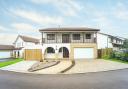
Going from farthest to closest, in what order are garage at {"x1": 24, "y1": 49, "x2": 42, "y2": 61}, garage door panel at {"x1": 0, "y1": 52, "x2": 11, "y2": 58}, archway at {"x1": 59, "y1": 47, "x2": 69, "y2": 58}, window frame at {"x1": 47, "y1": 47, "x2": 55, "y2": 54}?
garage door panel at {"x1": 0, "y1": 52, "x2": 11, "y2": 58} < window frame at {"x1": 47, "y1": 47, "x2": 55, "y2": 54} < archway at {"x1": 59, "y1": 47, "x2": 69, "y2": 58} < garage at {"x1": 24, "y1": 49, "x2": 42, "y2": 61}

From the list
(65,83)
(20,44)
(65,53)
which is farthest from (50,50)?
(65,83)

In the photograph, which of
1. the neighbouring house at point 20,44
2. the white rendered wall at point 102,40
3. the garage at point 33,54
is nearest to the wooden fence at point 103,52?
the garage at point 33,54

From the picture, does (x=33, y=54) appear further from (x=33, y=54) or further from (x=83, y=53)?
(x=83, y=53)

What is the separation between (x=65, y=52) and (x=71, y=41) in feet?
8.41

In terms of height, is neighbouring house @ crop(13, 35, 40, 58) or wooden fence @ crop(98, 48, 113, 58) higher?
neighbouring house @ crop(13, 35, 40, 58)

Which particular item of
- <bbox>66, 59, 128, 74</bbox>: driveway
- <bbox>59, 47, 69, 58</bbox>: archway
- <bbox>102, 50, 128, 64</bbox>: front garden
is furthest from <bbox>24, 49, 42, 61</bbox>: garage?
<bbox>102, 50, 128, 64</bbox>: front garden

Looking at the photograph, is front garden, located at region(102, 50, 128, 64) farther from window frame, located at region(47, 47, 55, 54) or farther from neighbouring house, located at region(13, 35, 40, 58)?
neighbouring house, located at region(13, 35, 40, 58)

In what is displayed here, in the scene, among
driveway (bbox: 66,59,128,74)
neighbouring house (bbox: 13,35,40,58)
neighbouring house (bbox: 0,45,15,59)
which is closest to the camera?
driveway (bbox: 66,59,128,74)

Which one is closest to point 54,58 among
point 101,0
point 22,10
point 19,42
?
point 22,10

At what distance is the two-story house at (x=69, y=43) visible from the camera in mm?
36250

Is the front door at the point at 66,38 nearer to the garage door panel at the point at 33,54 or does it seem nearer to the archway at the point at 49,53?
the archway at the point at 49,53

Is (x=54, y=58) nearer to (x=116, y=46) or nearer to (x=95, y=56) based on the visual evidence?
(x=95, y=56)

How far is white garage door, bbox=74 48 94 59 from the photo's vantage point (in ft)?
119

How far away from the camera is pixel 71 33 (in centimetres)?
3766
